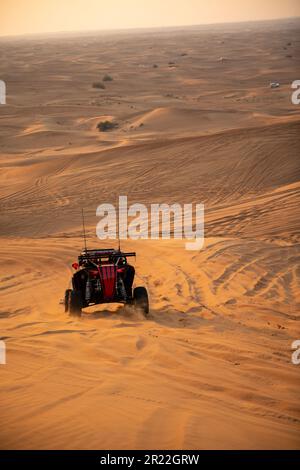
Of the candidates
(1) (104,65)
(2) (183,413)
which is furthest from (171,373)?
(1) (104,65)

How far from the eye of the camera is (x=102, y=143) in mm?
29703

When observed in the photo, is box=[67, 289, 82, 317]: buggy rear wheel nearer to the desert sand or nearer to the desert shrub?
the desert sand

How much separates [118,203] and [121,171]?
3349mm

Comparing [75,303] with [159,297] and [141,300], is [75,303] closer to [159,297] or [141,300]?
[141,300]

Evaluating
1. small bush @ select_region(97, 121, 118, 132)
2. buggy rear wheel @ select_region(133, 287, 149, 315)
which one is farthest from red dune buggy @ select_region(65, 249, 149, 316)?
small bush @ select_region(97, 121, 118, 132)

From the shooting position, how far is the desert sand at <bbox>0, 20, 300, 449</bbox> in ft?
18.0

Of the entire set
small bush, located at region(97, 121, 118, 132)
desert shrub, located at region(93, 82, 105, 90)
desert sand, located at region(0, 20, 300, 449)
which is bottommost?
desert sand, located at region(0, 20, 300, 449)

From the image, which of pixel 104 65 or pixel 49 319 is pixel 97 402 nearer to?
pixel 49 319

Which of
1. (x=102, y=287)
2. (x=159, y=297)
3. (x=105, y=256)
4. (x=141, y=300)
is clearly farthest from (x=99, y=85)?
(x=141, y=300)

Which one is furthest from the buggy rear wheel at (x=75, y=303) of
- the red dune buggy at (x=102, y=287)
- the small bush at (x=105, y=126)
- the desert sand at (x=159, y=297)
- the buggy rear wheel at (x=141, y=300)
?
the small bush at (x=105, y=126)

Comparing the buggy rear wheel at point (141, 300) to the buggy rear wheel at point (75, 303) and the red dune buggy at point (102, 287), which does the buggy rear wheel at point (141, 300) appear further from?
the buggy rear wheel at point (75, 303)

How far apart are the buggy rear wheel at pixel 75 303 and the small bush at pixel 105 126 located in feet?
84.4

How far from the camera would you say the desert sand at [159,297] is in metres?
5.50

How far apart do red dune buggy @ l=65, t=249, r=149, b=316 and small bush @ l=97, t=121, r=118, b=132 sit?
25.4 meters
